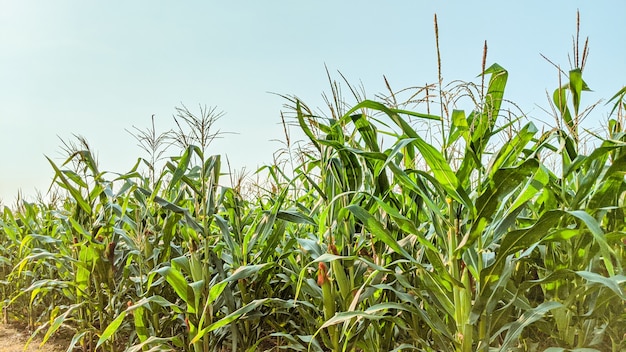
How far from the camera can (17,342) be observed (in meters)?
2.96

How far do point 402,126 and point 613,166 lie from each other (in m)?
0.45

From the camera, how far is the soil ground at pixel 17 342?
2629 mm

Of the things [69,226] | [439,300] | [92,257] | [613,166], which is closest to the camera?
[613,166]

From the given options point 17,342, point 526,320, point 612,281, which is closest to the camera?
point 612,281

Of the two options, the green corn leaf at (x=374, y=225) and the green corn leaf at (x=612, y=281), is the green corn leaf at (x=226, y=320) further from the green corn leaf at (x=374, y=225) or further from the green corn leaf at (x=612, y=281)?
the green corn leaf at (x=612, y=281)

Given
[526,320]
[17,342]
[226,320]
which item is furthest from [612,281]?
[17,342]

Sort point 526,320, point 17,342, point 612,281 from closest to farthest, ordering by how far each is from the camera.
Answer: point 612,281, point 526,320, point 17,342

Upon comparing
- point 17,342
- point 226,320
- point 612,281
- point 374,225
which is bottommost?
point 17,342

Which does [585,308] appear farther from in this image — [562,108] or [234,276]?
[234,276]

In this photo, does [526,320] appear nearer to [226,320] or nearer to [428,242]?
[428,242]

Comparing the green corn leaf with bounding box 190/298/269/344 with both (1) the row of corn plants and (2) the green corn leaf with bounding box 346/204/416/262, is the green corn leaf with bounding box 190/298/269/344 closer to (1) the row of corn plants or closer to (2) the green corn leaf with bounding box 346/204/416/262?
(1) the row of corn plants

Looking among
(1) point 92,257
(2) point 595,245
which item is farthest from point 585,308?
(1) point 92,257

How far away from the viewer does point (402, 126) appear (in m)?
1.04

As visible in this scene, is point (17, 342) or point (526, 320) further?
point (17, 342)
